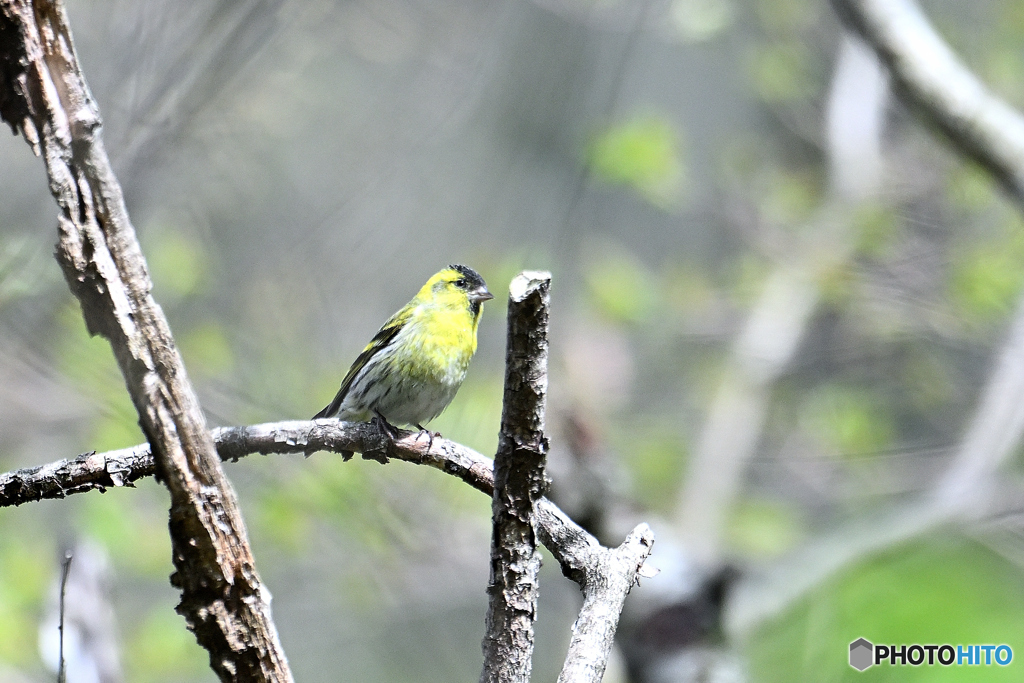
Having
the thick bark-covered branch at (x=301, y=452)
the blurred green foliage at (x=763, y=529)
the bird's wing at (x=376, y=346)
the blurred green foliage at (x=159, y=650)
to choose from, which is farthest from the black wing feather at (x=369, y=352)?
the blurred green foliage at (x=763, y=529)

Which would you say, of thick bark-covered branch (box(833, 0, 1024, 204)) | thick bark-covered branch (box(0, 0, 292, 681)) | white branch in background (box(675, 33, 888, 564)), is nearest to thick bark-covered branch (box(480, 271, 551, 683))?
thick bark-covered branch (box(0, 0, 292, 681))

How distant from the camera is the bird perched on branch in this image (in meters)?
4.16

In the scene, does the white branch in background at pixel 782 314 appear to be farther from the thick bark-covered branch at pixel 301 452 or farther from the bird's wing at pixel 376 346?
the thick bark-covered branch at pixel 301 452

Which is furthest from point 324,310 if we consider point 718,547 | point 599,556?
point 599,556

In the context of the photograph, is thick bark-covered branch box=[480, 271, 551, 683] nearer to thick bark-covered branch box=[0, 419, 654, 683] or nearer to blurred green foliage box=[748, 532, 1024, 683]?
thick bark-covered branch box=[0, 419, 654, 683]

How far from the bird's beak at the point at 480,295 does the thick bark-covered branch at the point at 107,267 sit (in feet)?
9.52

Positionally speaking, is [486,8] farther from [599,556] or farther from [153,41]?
[599,556]

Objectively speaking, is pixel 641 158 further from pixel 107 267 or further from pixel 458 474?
pixel 107 267

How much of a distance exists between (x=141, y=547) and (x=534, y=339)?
8358 mm

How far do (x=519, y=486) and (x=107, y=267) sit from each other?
866mm

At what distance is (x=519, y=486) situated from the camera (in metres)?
1.80

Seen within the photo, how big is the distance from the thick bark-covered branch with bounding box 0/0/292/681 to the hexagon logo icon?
312 cm

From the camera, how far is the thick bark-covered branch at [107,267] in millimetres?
1480

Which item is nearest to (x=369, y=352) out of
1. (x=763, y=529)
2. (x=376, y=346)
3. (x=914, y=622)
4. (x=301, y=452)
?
(x=376, y=346)
